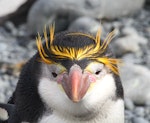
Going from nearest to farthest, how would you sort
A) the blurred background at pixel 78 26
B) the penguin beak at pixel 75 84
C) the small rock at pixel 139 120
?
the penguin beak at pixel 75 84, the small rock at pixel 139 120, the blurred background at pixel 78 26

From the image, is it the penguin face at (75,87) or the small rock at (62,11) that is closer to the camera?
the penguin face at (75,87)

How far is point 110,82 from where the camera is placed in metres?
2.37

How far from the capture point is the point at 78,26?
5.26 m

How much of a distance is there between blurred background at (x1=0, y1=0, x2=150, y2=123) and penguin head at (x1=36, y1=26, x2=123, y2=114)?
6.22 ft

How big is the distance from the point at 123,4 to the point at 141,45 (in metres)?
0.79

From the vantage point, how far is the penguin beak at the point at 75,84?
2205 millimetres

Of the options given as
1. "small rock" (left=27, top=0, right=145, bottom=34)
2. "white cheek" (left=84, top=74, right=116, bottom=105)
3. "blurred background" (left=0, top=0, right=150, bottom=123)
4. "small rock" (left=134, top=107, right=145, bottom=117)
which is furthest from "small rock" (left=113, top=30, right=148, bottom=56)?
"white cheek" (left=84, top=74, right=116, bottom=105)

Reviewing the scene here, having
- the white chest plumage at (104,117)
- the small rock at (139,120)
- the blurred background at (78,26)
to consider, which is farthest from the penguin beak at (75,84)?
the blurred background at (78,26)

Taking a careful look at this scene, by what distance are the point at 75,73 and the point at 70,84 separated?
0.05 meters

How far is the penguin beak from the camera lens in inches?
86.8

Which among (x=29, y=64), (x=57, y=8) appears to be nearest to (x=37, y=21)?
(x=57, y=8)

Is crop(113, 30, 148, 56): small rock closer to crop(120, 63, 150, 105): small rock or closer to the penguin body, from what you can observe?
crop(120, 63, 150, 105): small rock

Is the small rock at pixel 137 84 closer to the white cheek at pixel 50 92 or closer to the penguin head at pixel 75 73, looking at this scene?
the penguin head at pixel 75 73

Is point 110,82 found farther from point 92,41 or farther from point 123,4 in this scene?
point 123,4
